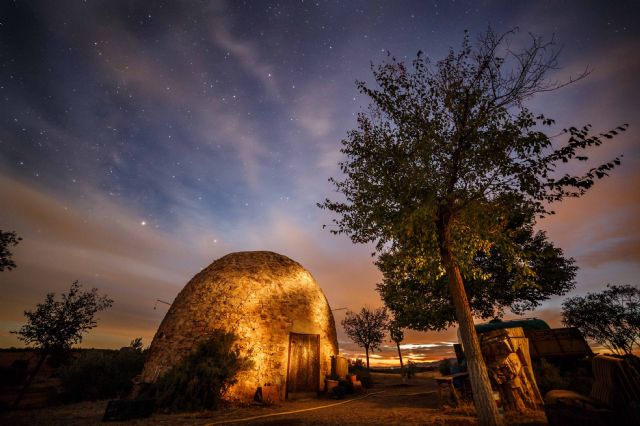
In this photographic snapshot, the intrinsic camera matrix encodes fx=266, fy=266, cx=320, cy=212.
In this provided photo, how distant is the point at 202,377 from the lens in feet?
34.6

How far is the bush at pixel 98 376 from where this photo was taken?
13148mm

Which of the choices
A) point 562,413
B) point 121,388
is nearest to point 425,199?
point 562,413

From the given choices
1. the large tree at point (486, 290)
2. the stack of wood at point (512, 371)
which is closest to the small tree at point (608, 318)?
the large tree at point (486, 290)

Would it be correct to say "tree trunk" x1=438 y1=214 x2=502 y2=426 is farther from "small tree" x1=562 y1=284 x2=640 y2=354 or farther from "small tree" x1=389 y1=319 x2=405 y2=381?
"small tree" x1=562 y1=284 x2=640 y2=354

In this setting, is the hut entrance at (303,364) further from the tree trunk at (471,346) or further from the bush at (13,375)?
the bush at (13,375)

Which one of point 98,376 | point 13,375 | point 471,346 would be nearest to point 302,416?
point 471,346

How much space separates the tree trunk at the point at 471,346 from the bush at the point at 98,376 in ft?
50.9

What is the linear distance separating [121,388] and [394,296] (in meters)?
16.4

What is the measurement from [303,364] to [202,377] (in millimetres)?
5111

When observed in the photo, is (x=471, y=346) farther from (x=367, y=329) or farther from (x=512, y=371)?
(x=367, y=329)

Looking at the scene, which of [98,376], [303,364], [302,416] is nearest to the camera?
[302,416]

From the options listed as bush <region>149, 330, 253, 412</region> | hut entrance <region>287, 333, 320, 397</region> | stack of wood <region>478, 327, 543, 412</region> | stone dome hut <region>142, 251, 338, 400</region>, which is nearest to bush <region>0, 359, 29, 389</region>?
stone dome hut <region>142, 251, 338, 400</region>

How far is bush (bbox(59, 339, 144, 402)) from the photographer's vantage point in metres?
13.1

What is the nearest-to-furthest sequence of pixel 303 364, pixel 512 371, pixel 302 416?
pixel 512 371 < pixel 302 416 < pixel 303 364
